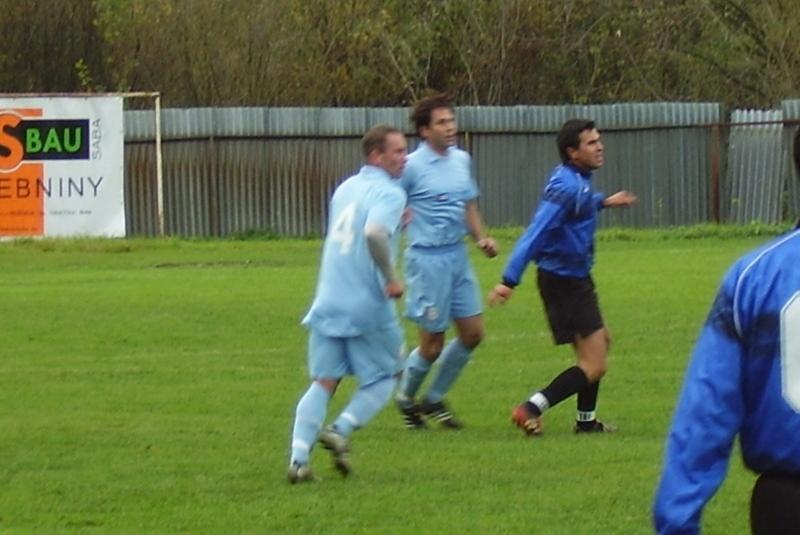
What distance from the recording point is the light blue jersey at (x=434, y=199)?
387 inches

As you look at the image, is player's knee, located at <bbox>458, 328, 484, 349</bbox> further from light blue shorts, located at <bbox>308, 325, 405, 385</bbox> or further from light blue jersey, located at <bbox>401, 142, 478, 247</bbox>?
light blue shorts, located at <bbox>308, 325, 405, 385</bbox>

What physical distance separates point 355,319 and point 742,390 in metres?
4.61

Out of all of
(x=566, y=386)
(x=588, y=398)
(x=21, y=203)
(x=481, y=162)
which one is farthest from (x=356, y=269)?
(x=481, y=162)

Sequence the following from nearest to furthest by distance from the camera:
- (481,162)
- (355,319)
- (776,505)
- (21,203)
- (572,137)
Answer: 1. (776,505)
2. (355,319)
3. (572,137)
4. (21,203)
5. (481,162)

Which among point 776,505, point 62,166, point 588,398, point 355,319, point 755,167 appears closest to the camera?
point 776,505

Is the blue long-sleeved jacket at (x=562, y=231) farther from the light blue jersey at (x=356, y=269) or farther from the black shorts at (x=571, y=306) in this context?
the light blue jersey at (x=356, y=269)

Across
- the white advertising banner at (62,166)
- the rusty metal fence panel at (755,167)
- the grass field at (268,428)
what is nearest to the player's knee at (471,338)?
the grass field at (268,428)

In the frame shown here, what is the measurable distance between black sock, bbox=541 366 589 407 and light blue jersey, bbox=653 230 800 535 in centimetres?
586

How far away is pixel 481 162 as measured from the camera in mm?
29672

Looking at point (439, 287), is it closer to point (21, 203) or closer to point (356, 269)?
point (356, 269)

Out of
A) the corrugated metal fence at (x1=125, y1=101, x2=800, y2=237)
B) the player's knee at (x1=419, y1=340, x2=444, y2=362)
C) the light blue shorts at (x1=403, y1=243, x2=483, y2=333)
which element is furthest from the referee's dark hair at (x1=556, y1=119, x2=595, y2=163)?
the corrugated metal fence at (x1=125, y1=101, x2=800, y2=237)

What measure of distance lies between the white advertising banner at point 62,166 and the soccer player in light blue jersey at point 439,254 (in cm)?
1746

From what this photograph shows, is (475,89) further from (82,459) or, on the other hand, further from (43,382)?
(82,459)

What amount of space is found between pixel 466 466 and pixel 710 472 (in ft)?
16.6
